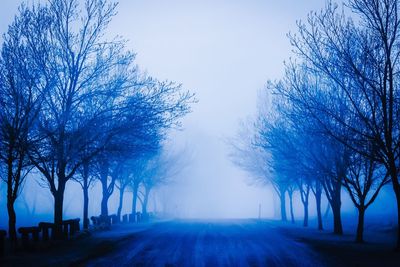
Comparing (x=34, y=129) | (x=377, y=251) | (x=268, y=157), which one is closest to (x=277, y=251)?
(x=377, y=251)

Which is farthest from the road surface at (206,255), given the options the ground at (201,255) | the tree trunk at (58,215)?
the tree trunk at (58,215)

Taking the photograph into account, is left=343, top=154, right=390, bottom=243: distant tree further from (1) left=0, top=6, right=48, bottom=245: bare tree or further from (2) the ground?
(1) left=0, top=6, right=48, bottom=245: bare tree

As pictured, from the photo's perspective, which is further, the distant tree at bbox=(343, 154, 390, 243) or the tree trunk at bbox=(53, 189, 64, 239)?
the distant tree at bbox=(343, 154, 390, 243)

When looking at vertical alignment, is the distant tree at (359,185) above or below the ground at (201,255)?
above

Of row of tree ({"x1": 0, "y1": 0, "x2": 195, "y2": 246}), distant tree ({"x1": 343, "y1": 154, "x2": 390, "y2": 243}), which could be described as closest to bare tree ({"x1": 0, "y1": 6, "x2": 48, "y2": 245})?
row of tree ({"x1": 0, "y1": 0, "x2": 195, "y2": 246})

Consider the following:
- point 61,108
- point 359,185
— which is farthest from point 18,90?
point 359,185

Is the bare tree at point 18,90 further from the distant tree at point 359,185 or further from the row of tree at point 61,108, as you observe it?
the distant tree at point 359,185

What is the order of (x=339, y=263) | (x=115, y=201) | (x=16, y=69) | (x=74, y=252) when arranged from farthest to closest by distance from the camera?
1. (x=115, y=201)
2. (x=16, y=69)
3. (x=74, y=252)
4. (x=339, y=263)

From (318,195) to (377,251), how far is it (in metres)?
13.6

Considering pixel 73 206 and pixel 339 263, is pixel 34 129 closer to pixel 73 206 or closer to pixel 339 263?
pixel 339 263

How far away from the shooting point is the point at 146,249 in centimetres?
1374

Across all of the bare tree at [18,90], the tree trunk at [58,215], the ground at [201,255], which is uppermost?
the bare tree at [18,90]

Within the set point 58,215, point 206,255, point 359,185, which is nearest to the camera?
point 206,255

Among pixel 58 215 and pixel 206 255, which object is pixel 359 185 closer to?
pixel 206 255
